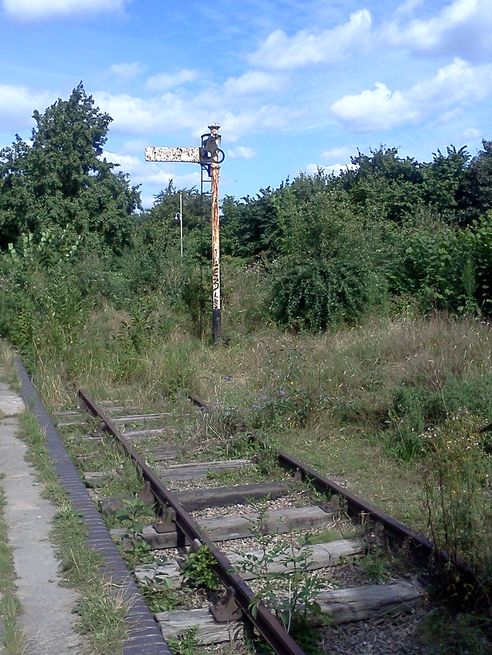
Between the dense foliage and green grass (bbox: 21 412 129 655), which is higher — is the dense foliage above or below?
above

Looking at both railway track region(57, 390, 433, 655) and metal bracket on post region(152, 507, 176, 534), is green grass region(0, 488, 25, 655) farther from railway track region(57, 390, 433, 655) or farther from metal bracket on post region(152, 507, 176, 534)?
metal bracket on post region(152, 507, 176, 534)

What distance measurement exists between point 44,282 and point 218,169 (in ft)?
13.1

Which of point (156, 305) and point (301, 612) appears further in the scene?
point (156, 305)

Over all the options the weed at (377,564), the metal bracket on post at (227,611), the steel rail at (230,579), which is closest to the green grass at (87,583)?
the metal bracket on post at (227,611)

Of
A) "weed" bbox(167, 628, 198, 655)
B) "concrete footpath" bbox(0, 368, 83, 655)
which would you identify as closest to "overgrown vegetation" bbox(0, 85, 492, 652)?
"weed" bbox(167, 628, 198, 655)

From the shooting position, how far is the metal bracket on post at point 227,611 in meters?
4.84

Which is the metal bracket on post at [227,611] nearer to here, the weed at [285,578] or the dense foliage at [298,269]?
the weed at [285,578]

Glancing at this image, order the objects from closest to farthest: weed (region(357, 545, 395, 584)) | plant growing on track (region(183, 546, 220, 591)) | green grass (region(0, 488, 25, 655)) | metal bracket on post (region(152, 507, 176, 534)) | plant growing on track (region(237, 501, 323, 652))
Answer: green grass (region(0, 488, 25, 655))
plant growing on track (region(237, 501, 323, 652))
plant growing on track (region(183, 546, 220, 591))
weed (region(357, 545, 395, 584))
metal bracket on post (region(152, 507, 176, 534))

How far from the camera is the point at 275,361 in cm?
1249

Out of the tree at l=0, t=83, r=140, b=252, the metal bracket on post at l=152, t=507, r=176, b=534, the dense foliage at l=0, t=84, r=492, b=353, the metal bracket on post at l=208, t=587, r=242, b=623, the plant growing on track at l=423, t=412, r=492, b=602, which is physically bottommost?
the metal bracket on post at l=208, t=587, r=242, b=623

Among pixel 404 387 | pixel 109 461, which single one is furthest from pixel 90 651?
pixel 404 387

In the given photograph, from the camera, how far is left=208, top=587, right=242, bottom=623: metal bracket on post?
190 inches

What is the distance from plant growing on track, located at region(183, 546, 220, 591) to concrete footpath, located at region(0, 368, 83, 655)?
857mm

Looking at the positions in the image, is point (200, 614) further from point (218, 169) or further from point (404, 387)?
point (218, 169)
